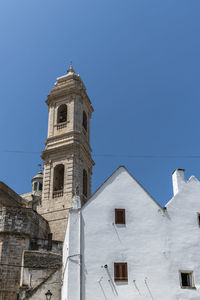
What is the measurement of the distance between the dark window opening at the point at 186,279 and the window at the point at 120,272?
3.40m

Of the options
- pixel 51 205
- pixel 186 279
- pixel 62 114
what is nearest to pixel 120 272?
pixel 186 279

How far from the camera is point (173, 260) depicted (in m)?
23.8

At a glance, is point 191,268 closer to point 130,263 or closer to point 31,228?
→ point 130,263

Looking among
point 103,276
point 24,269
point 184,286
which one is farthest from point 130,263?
point 24,269

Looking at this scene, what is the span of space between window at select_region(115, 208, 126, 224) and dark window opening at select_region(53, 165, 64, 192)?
59.8 ft

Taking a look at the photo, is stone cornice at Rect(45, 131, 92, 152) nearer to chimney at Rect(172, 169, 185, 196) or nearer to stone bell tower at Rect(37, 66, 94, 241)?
stone bell tower at Rect(37, 66, 94, 241)

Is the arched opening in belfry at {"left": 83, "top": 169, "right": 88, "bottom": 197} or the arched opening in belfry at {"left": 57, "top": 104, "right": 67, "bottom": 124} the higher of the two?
the arched opening in belfry at {"left": 57, "top": 104, "right": 67, "bottom": 124}

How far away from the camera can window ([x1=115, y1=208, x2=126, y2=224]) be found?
24.9m

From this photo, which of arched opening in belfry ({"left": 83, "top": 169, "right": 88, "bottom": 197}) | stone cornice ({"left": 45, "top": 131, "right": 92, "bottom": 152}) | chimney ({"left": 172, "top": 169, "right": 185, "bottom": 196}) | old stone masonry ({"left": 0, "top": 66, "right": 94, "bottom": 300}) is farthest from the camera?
arched opening in belfry ({"left": 83, "top": 169, "right": 88, "bottom": 197})

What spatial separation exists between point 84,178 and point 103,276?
2238 cm

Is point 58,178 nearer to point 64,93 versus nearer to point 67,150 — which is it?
point 67,150

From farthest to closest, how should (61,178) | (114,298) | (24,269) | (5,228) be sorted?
(61,178) < (5,228) < (24,269) < (114,298)

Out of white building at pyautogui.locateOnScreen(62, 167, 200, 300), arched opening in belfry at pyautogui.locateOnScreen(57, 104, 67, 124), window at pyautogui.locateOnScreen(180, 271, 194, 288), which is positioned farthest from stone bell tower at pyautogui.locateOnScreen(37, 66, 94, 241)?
window at pyautogui.locateOnScreen(180, 271, 194, 288)

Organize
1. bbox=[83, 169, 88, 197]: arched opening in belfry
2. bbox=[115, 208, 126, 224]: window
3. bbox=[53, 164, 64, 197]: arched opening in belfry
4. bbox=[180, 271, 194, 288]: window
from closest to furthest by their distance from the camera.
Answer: bbox=[180, 271, 194, 288]: window → bbox=[115, 208, 126, 224]: window → bbox=[53, 164, 64, 197]: arched opening in belfry → bbox=[83, 169, 88, 197]: arched opening in belfry
